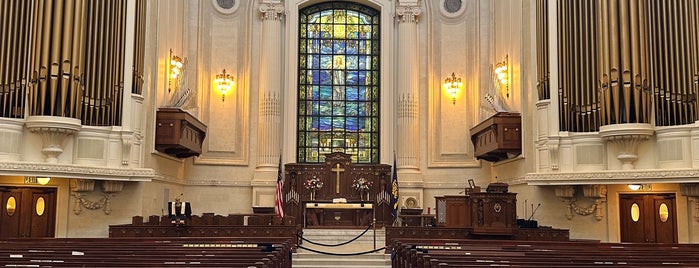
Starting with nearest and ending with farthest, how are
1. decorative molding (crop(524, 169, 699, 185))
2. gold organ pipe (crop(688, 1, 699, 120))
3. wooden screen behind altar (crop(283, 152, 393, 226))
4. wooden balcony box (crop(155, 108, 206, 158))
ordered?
decorative molding (crop(524, 169, 699, 185)) → gold organ pipe (crop(688, 1, 699, 120)) → wooden balcony box (crop(155, 108, 206, 158)) → wooden screen behind altar (crop(283, 152, 393, 226))

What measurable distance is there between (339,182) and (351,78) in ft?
13.7

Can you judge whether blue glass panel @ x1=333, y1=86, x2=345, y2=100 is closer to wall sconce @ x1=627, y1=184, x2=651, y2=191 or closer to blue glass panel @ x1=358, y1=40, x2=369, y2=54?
blue glass panel @ x1=358, y1=40, x2=369, y2=54

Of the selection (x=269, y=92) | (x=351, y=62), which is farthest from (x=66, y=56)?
(x=351, y=62)

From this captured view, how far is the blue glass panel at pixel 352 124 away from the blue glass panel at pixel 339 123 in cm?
18

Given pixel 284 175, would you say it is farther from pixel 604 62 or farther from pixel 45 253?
pixel 45 253

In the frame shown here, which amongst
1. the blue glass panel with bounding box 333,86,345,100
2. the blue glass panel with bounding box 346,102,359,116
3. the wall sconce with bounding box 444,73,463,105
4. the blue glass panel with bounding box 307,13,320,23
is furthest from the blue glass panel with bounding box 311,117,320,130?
the wall sconce with bounding box 444,73,463,105

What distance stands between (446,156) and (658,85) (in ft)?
30.1

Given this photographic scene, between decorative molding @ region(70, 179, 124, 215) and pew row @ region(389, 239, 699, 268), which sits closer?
pew row @ region(389, 239, 699, 268)

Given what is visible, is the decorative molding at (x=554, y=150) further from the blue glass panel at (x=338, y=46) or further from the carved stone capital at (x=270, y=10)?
the carved stone capital at (x=270, y=10)

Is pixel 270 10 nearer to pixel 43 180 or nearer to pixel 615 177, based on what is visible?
pixel 43 180

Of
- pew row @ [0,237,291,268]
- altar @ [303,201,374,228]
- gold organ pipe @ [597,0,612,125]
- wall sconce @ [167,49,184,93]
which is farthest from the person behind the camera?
altar @ [303,201,374,228]

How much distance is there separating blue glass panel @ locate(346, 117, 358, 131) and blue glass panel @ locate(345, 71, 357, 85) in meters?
1.28

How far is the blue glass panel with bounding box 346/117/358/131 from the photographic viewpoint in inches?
988

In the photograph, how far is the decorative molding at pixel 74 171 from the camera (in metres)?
15.1
